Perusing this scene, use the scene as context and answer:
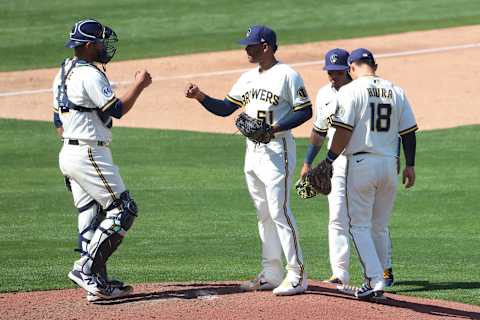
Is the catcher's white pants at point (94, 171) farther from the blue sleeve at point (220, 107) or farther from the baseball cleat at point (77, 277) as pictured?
the blue sleeve at point (220, 107)

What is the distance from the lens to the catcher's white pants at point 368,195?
8180mm

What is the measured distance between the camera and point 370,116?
27.0ft

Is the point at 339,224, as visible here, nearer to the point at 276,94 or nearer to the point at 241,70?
the point at 276,94

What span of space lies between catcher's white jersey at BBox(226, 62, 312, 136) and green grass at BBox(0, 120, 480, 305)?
1.92 meters

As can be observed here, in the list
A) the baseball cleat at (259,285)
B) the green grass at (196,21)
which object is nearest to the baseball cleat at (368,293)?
the baseball cleat at (259,285)

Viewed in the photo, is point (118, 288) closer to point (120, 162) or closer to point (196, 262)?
point (196, 262)

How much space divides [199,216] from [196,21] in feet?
52.3

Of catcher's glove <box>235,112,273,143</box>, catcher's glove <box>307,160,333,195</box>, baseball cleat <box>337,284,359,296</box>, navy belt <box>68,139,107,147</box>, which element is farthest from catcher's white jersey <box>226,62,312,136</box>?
Answer: baseball cleat <box>337,284,359,296</box>

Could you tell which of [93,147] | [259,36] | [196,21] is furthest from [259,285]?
[196,21]

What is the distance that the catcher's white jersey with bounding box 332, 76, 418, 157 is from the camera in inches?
322

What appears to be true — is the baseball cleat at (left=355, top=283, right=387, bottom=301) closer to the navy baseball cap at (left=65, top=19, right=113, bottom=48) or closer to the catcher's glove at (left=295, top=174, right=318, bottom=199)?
the catcher's glove at (left=295, top=174, right=318, bottom=199)

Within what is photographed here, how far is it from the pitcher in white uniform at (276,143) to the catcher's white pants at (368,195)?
484mm

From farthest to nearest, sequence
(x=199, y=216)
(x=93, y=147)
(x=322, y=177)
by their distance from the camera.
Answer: (x=199, y=216) → (x=322, y=177) → (x=93, y=147)

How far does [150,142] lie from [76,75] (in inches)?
396
